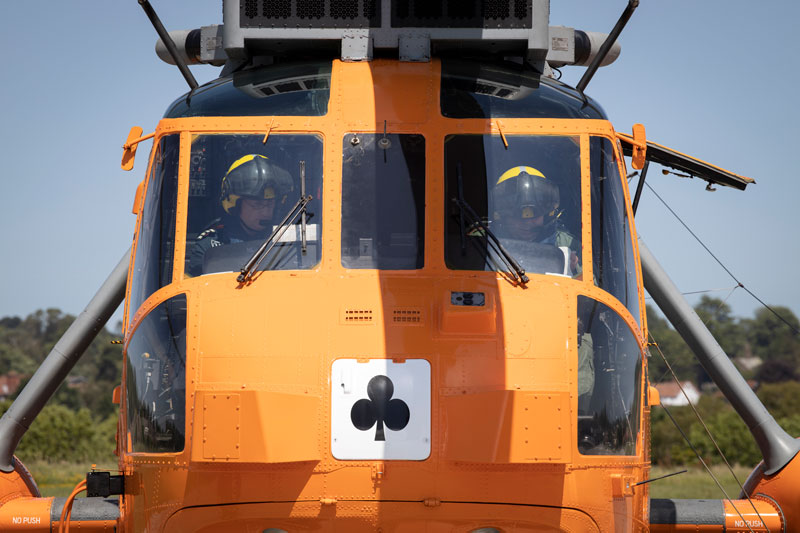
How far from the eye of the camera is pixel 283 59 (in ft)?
21.5

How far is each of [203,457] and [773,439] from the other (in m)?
4.54

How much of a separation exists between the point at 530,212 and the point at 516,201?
3.7 inches

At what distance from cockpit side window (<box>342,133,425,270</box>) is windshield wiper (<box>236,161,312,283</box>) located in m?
0.21

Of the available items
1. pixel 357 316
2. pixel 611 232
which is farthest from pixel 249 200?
pixel 611 232

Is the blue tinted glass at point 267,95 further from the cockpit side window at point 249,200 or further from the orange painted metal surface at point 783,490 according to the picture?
the orange painted metal surface at point 783,490

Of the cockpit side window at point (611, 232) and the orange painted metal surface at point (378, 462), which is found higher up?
the cockpit side window at point (611, 232)

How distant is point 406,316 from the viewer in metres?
5.18

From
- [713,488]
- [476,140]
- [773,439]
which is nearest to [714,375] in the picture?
[773,439]

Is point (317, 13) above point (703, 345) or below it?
above

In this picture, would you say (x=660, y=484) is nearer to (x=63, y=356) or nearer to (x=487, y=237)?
(x=63, y=356)

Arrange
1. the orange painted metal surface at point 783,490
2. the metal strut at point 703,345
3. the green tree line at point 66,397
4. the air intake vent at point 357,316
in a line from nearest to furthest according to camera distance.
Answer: the air intake vent at point 357,316 < the orange painted metal surface at point 783,490 < the metal strut at point 703,345 < the green tree line at point 66,397

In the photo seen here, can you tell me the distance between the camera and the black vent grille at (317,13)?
621 cm

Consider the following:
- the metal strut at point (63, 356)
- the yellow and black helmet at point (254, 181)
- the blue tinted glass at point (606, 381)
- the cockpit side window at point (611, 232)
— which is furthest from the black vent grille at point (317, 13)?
the metal strut at point (63, 356)

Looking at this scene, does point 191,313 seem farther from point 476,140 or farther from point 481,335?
point 476,140
